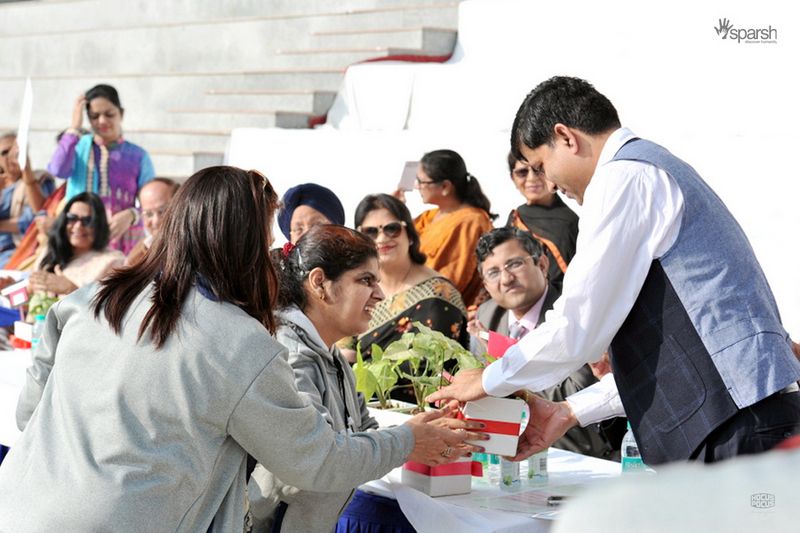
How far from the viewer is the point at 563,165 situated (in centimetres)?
210

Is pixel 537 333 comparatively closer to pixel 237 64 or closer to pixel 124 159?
pixel 124 159

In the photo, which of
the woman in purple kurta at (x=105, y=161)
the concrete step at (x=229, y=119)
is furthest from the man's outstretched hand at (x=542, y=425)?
the concrete step at (x=229, y=119)

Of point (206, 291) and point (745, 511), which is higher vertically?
point (745, 511)

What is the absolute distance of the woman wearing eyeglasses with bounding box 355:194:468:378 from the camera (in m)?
3.52

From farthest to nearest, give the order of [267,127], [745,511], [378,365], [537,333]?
[267,127], [378,365], [537,333], [745,511]

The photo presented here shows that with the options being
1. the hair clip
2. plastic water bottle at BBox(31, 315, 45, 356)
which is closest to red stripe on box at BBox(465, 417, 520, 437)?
the hair clip

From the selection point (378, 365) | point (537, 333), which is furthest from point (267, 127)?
point (537, 333)

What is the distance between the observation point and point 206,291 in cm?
174

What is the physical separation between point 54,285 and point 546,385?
3070 mm

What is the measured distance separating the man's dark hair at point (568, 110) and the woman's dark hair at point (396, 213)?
1647 mm

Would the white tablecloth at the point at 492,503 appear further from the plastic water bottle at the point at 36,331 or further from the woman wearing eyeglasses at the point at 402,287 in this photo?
the plastic water bottle at the point at 36,331

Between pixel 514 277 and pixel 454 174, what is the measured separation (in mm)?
1364

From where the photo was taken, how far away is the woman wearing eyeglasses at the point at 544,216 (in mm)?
4266

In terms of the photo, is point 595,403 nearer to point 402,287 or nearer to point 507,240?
point 507,240
